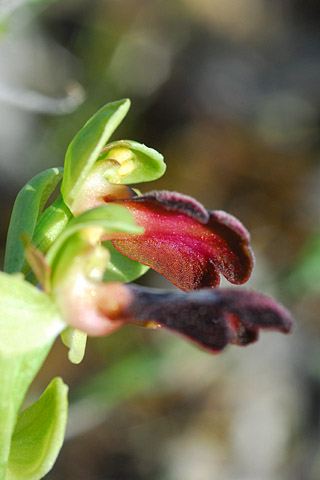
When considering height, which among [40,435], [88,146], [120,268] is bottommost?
[40,435]

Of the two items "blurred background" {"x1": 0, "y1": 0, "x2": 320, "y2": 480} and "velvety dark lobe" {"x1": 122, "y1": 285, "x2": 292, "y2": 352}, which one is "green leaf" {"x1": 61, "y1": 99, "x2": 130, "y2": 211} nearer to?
"velvety dark lobe" {"x1": 122, "y1": 285, "x2": 292, "y2": 352}

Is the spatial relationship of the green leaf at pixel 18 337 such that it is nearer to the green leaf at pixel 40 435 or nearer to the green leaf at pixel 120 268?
the green leaf at pixel 40 435

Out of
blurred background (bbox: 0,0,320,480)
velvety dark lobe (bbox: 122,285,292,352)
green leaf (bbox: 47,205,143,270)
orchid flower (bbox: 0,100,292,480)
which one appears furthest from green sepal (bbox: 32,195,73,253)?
blurred background (bbox: 0,0,320,480)

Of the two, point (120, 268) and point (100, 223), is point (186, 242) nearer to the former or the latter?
point (120, 268)

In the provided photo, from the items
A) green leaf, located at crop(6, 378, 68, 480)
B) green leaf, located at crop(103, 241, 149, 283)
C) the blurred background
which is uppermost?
green leaf, located at crop(103, 241, 149, 283)

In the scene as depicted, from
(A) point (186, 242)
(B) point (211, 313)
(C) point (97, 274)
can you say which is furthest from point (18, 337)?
(A) point (186, 242)

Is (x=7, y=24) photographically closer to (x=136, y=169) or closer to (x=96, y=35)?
(x=136, y=169)
